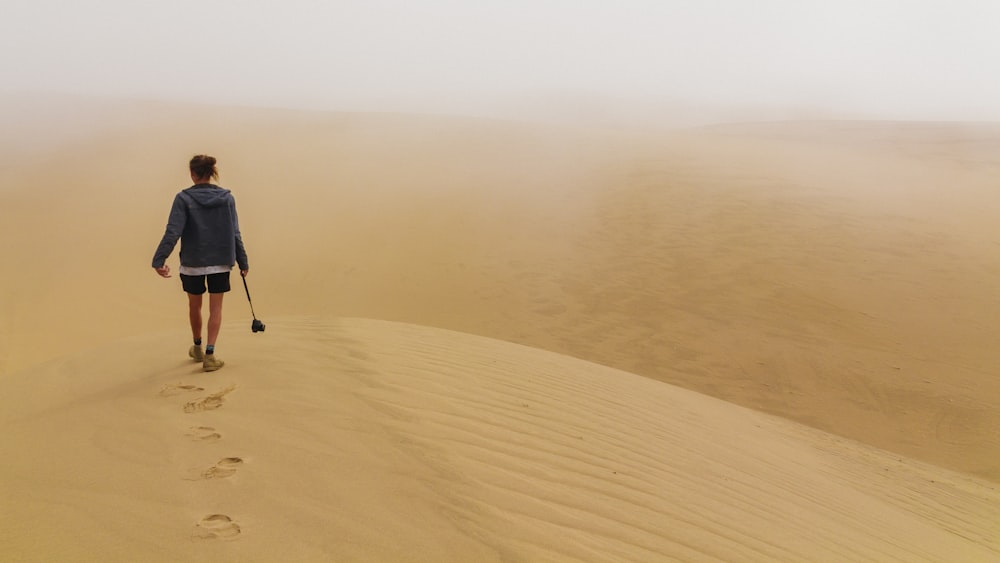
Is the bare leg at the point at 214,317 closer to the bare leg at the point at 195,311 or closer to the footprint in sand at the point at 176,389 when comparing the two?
the bare leg at the point at 195,311

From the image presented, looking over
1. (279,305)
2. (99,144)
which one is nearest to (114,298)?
(279,305)

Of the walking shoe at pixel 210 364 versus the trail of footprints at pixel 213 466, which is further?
the walking shoe at pixel 210 364

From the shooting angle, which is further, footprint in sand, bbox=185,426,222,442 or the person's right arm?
the person's right arm

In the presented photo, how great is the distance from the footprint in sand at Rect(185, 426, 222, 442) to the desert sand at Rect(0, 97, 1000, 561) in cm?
2

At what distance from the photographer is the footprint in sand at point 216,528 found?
233cm

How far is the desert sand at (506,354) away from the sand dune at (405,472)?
0.06ft

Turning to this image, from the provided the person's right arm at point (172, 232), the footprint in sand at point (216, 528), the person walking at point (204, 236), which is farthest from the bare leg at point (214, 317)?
the footprint in sand at point (216, 528)

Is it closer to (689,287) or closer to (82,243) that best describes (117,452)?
(689,287)

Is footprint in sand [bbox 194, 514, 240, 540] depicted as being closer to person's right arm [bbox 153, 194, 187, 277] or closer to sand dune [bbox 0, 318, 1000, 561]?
sand dune [bbox 0, 318, 1000, 561]

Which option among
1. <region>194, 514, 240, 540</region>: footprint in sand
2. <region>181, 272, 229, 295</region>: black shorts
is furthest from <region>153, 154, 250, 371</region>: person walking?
<region>194, 514, 240, 540</region>: footprint in sand

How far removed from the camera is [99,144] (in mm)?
18844

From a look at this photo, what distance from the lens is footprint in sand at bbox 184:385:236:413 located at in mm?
3486

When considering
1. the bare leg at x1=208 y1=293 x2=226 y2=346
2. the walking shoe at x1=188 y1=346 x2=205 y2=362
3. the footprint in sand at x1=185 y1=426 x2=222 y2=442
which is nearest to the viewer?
the footprint in sand at x1=185 y1=426 x2=222 y2=442

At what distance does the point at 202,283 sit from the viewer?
13.6 feet
